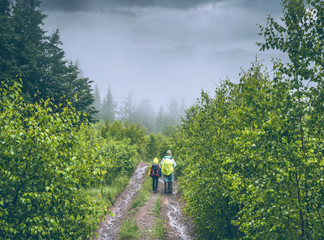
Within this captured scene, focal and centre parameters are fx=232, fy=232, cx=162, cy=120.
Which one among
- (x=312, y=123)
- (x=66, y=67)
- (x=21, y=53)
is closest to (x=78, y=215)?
(x=312, y=123)

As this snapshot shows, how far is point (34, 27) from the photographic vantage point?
2722 cm

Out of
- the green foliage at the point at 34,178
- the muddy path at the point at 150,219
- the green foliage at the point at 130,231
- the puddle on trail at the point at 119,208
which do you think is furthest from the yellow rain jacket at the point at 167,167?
the green foliage at the point at 34,178

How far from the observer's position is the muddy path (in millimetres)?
10625

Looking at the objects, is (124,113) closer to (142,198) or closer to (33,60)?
(33,60)

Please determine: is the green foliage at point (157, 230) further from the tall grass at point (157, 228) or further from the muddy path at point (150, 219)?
the muddy path at point (150, 219)

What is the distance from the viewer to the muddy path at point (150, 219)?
10.6 m

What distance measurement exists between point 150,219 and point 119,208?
11.3 ft

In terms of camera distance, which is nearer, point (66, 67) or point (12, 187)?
point (12, 187)

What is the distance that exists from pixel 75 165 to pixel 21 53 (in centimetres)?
1978

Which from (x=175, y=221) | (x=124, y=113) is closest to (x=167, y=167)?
(x=175, y=221)

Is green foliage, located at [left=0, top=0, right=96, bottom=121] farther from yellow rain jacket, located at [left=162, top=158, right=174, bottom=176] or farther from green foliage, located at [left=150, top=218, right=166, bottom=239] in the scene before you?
green foliage, located at [left=150, top=218, right=166, bottom=239]

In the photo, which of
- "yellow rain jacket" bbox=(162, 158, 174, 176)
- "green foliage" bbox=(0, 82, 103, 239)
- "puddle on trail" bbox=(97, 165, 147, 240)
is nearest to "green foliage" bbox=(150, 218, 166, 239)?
"puddle on trail" bbox=(97, 165, 147, 240)

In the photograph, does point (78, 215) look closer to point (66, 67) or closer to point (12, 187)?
point (12, 187)

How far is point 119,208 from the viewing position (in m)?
14.2
